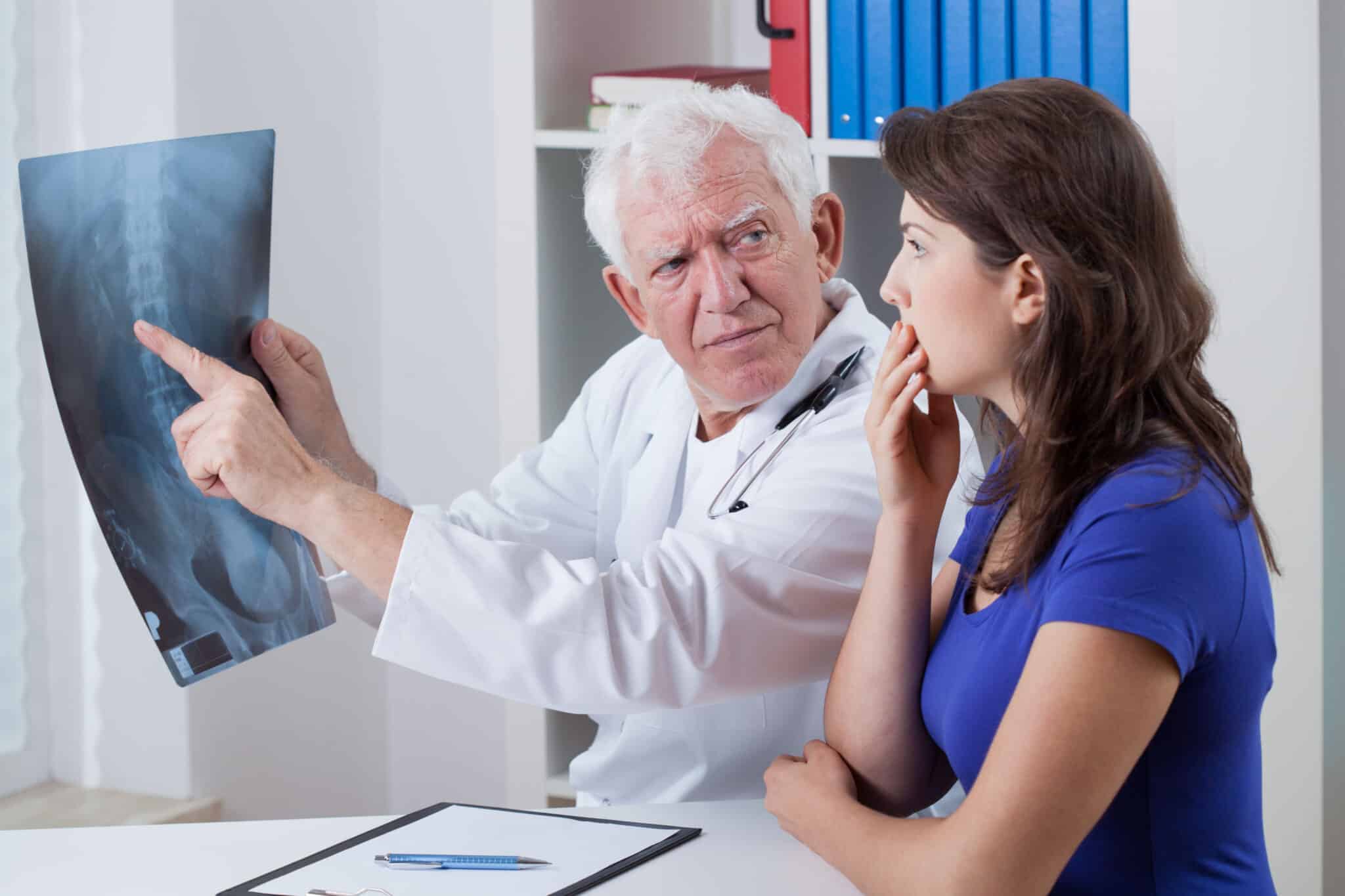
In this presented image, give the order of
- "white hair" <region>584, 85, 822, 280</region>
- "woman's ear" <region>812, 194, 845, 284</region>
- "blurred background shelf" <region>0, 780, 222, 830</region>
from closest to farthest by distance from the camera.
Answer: "white hair" <region>584, 85, 822, 280</region>
"woman's ear" <region>812, 194, 845, 284</region>
"blurred background shelf" <region>0, 780, 222, 830</region>

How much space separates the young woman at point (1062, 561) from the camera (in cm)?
90

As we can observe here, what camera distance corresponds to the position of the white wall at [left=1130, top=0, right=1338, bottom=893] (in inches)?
71.4

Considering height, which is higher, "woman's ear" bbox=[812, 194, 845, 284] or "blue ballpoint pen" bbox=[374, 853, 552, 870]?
"woman's ear" bbox=[812, 194, 845, 284]

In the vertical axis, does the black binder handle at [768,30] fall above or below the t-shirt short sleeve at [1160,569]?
above

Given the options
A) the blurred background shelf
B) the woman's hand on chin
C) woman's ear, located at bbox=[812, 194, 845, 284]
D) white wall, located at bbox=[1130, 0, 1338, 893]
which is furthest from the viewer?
the blurred background shelf

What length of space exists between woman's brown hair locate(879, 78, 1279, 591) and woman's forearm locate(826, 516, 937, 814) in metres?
0.14

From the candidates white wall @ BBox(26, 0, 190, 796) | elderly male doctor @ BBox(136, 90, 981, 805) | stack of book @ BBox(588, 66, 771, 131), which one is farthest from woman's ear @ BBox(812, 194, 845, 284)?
white wall @ BBox(26, 0, 190, 796)

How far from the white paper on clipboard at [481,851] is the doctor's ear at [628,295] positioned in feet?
2.32

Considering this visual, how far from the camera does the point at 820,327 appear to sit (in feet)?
Result: 5.48

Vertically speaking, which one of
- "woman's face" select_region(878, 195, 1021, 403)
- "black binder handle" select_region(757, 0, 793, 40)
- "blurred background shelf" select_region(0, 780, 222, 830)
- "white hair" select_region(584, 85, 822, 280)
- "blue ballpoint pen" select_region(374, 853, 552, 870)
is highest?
"black binder handle" select_region(757, 0, 793, 40)

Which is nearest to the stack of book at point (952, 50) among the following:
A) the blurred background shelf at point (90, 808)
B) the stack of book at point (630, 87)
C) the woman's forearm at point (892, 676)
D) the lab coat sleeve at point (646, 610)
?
the stack of book at point (630, 87)

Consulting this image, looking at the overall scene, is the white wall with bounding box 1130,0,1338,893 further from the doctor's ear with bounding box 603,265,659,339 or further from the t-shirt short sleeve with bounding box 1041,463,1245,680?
the t-shirt short sleeve with bounding box 1041,463,1245,680

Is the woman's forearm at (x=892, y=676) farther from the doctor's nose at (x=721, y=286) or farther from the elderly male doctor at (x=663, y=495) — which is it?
the doctor's nose at (x=721, y=286)

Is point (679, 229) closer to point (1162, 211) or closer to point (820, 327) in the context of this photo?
point (820, 327)
